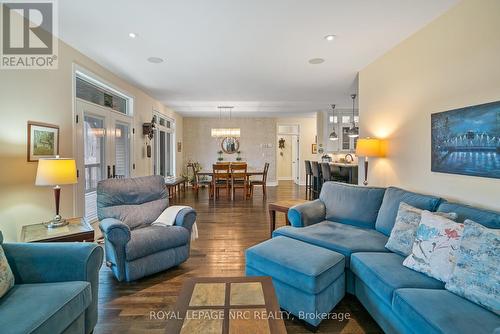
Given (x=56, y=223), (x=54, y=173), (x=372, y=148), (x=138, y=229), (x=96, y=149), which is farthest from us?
(x=96, y=149)

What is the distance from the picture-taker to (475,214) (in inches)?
72.6

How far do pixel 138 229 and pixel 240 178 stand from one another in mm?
4476

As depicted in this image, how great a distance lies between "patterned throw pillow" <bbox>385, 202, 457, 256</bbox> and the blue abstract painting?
22.1 inches

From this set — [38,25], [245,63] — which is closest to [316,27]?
[245,63]

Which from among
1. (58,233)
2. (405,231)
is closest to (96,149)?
(58,233)

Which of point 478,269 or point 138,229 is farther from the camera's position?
point 138,229

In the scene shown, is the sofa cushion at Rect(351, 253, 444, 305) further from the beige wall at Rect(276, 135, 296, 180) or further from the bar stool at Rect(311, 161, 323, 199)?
the beige wall at Rect(276, 135, 296, 180)

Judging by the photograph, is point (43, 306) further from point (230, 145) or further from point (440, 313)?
point (230, 145)

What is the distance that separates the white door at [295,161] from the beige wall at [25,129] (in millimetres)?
8352

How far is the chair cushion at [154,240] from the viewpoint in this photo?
251cm

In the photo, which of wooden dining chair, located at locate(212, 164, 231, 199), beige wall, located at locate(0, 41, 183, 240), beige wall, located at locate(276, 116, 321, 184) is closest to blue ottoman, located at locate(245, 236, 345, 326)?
beige wall, located at locate(0, 41, 183, 240)

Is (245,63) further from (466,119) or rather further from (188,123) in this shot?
(188,123)

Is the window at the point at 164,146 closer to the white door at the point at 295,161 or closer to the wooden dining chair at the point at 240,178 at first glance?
the wooden dining chair at the point at 240,178

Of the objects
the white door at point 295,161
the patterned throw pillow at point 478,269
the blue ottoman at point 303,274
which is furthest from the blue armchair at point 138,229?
the white door at point 295,161
